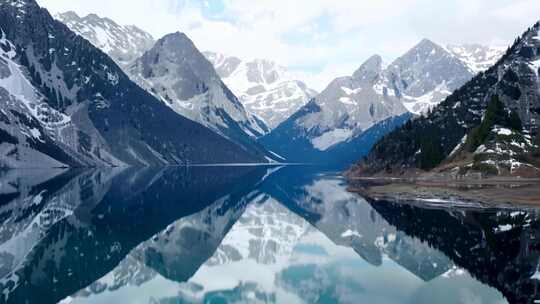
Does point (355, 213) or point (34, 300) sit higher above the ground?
point (34, 300)

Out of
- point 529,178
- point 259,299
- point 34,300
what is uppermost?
point 34,300

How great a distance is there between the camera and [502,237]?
84562 millimetres

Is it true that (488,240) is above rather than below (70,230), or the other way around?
below

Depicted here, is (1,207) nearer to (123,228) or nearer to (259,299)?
(123,228)

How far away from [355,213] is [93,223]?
2437 inches

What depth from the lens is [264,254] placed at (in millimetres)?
89812

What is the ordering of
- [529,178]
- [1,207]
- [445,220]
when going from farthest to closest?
[529,178], [1,207], [445,220]

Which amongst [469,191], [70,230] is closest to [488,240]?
[70,230]

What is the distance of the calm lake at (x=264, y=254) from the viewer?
196 ft

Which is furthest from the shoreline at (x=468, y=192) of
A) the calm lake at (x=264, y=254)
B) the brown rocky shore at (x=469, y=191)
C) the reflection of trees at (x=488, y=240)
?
the reflection of trees at (x=488, y=240)

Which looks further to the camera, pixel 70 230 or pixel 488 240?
pixel 70 230

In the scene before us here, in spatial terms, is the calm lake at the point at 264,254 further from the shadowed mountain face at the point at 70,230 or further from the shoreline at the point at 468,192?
the shoreline at the point at 468,192

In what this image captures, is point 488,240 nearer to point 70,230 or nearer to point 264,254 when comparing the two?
point 264,254

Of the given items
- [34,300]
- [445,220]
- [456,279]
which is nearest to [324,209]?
[445,220]
